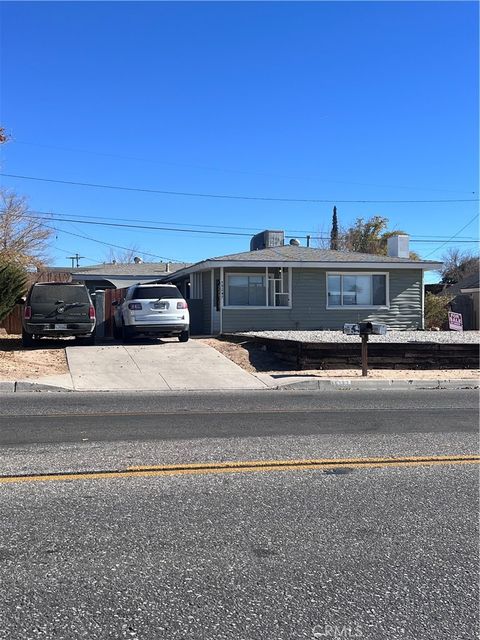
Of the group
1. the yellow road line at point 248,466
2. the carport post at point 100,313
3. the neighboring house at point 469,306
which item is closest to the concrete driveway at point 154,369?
the carport post at point 100,313

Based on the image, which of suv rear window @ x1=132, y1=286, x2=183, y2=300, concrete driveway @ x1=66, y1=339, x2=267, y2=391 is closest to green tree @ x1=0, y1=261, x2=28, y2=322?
concrete driveway @ x1=66, y1=339, x2=267, y2=391

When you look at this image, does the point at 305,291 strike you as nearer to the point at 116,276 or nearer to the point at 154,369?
the point at 154,369

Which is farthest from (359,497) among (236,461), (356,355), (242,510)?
(356,355)

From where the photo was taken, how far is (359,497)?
5.02m

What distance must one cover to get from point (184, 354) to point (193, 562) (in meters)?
12.1

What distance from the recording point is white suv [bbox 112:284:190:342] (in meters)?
16.9

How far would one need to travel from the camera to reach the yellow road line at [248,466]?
214 inches

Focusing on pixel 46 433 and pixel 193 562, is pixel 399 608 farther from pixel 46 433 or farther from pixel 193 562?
pixel 46 433

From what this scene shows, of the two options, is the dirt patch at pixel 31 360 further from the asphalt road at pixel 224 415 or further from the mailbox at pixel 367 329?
the mailbox at pixel 367 329

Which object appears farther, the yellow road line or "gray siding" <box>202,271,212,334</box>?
"gray siding" <box>202,271,212,334</box>

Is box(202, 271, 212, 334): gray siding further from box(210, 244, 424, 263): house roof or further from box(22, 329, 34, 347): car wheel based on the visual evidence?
box(22, 329, 34, 347): car wheel

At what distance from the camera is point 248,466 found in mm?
5848

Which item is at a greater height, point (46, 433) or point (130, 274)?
point (130, 274)

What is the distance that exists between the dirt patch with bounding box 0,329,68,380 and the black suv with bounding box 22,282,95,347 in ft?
1.94
